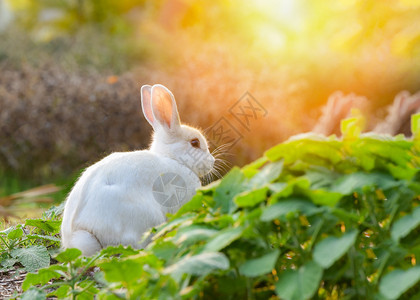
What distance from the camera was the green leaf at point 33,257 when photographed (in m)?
2.85

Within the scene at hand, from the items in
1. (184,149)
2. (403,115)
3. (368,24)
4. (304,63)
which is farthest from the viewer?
(304,63)

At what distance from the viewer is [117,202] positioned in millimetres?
2777

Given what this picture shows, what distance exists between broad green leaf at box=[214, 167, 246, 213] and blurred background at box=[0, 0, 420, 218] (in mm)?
2631

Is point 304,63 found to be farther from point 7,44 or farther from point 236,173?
point 236,173

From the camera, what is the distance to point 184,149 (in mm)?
3455

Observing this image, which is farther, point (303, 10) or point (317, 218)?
point (303, 10)

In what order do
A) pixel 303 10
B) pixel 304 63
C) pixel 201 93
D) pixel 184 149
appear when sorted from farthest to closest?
pixel 303 10
pixel 304 63
pixel 201 93
pixel 184 149

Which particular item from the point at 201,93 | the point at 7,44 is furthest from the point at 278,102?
the point at 7,44

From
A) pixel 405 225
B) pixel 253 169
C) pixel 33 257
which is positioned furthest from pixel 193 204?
pixel 33 257

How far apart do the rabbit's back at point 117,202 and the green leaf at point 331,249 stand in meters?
1.44

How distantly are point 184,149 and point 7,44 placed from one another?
9509 mm

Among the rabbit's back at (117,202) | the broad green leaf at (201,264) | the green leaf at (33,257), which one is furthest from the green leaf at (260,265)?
the green leaf at (33,257)

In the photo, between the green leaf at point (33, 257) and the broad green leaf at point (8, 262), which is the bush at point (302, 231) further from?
the broad green leaf at point (8, 262)

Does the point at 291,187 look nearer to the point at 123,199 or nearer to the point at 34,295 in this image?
the point at 34,295
